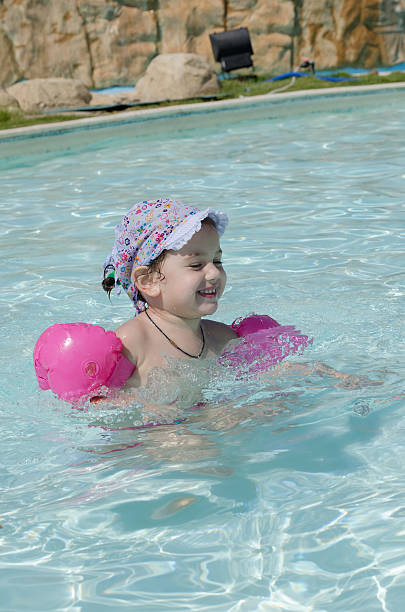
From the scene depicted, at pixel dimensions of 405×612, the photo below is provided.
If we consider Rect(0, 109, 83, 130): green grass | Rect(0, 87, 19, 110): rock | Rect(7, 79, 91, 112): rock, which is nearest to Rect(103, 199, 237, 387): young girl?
Rect(0, 109, 83, 130): green grass

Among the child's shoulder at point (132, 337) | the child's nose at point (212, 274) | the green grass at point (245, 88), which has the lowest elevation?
the green grass at point (245, 88)

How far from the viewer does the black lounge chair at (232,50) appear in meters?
19.0

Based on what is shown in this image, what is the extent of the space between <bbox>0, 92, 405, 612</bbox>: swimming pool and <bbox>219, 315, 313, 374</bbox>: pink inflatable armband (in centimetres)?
9

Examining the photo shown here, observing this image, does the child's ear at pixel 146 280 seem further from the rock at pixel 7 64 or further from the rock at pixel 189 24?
the rock at pixel 189 24

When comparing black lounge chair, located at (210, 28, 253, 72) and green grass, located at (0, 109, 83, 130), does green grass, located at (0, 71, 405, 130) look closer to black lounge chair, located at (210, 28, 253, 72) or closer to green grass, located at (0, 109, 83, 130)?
green grass, located at (0, 109, 83, 130)

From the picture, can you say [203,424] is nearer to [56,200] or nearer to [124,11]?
[56,200]

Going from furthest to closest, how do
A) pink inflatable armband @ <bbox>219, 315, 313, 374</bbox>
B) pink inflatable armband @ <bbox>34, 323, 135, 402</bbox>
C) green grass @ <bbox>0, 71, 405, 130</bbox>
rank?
green grass @ <bbox>0, 71, 405, 130</bbox>, pink inflatable armband @ <bbox>219, 315, 313, 374</bbox>, pink inflatable armband @ <bbox>34, 323, 135, 402</bbox>

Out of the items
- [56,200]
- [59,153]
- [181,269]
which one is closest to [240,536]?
[181,269]

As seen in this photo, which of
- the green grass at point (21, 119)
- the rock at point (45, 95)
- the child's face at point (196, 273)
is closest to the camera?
the child's face at point (196, 273)

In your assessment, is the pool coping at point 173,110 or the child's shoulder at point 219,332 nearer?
the child's shoulder at point 219,332

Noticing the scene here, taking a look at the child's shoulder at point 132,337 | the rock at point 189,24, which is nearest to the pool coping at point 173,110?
the rock at point 189,24

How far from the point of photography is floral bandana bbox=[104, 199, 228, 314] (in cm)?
308

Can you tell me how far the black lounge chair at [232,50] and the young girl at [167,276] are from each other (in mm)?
16583

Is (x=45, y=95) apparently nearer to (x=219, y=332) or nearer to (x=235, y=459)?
(x=219, y=332)
